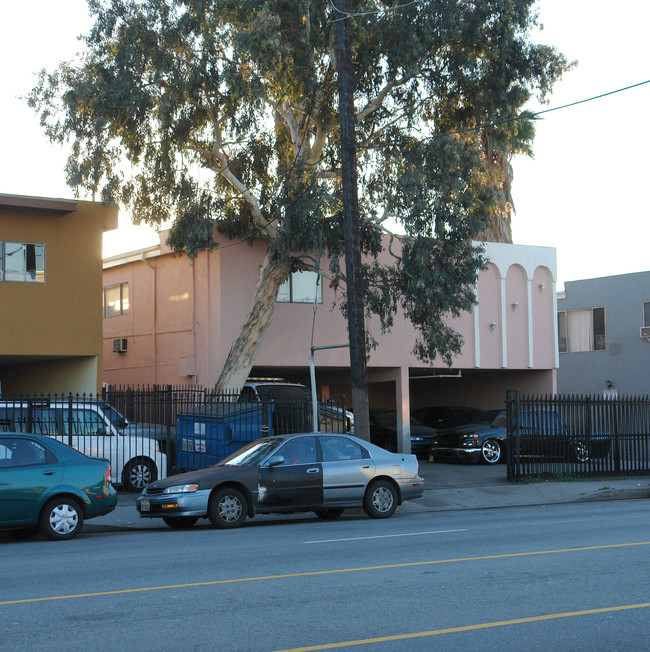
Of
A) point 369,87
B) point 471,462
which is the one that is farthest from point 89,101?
point 471,462

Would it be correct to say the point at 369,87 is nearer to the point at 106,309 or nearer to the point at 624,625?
the point at 106,309

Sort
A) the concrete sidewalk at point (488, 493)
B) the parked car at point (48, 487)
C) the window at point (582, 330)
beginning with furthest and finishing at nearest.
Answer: the window at point (582, 330) → the concrete sidewalk at point (488, 493) → the parked car at point (48, 487)

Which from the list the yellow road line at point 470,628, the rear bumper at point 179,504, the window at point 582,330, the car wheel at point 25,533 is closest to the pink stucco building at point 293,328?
the window at point 582,330

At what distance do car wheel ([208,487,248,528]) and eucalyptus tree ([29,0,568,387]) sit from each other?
25.7 feet

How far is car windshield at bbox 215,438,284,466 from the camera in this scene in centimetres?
1456

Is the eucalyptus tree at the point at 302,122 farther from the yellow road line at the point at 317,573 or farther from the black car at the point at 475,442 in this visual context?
the yellow road line at the point at 317,573

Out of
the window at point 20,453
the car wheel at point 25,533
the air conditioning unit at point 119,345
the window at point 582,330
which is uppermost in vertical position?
the window at point 582,330

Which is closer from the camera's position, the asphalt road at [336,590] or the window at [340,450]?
the asphalt road at [336,590]

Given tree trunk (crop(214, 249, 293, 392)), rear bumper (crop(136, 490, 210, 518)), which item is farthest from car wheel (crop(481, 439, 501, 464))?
rear bumper (crop(136, 490, 210, 518))

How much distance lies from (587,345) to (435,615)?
33.5 m

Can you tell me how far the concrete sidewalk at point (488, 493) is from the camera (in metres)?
16.5

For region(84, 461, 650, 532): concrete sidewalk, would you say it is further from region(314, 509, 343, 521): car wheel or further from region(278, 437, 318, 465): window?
region(278, 437, 318, 465): window

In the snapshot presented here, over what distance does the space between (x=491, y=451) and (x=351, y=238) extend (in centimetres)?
1045

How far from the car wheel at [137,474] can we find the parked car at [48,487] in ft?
16.5
